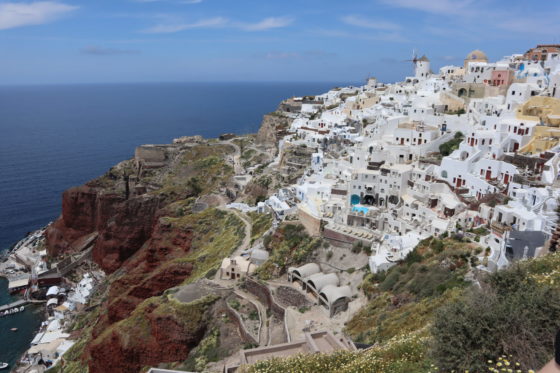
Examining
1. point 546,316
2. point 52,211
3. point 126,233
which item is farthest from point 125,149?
point 546,316

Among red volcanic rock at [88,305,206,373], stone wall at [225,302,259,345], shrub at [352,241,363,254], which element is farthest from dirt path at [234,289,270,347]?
shrub at [352,241,363,254]

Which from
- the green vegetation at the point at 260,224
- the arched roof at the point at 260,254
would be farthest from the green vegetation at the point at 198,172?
the arched roof at the point at 260,254

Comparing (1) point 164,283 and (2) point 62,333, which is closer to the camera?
(1) point 164,283

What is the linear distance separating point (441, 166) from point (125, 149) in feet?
429

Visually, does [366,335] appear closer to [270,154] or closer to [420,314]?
[420,314]

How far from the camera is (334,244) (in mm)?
38031

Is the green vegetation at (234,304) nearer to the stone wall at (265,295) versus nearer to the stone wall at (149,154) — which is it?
the stone wall at (265,295)

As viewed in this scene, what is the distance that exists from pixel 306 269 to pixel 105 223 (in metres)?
51.1

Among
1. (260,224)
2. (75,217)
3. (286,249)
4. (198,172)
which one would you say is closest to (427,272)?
(286,249)

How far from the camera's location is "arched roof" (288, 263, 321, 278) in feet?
116

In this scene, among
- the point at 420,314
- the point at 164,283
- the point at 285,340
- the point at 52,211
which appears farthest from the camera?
the point at 52,211

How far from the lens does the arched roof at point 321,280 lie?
32.9m

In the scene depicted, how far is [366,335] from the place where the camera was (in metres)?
24.7

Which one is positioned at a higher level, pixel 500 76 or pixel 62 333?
pixel 500 76
